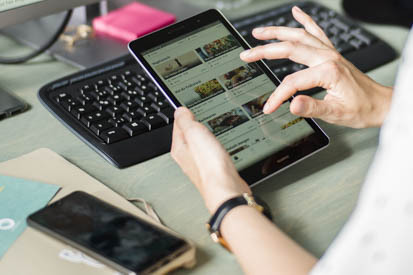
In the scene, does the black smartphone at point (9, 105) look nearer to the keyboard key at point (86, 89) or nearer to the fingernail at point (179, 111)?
the keyboard key at point (86, 89)

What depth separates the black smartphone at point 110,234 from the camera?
55 cm

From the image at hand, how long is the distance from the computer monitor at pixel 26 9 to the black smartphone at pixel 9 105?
102 mm

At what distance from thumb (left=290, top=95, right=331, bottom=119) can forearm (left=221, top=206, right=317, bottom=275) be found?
0.15m

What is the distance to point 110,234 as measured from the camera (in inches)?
22.9

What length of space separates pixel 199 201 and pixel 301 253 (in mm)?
158

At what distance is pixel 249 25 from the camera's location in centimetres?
102

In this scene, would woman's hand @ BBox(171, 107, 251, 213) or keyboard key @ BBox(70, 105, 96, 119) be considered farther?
keyboard key @ BBox(70, 105, 96, 119)

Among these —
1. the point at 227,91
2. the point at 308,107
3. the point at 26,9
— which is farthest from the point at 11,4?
the point at 308,107

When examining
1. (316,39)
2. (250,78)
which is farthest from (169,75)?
(316,39)

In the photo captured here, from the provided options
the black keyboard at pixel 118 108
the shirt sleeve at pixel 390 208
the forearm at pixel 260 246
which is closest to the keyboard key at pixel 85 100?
the black keyboard at pixel 118 108

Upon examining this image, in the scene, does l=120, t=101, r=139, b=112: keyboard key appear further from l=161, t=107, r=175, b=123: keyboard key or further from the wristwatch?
A: the wristwatch

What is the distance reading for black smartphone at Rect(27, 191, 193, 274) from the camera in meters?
0.55

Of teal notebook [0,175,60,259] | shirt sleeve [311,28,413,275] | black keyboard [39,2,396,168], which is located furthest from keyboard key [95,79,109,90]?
shirt sleeve [311,28,413,275]

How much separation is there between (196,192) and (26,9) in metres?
0.39
